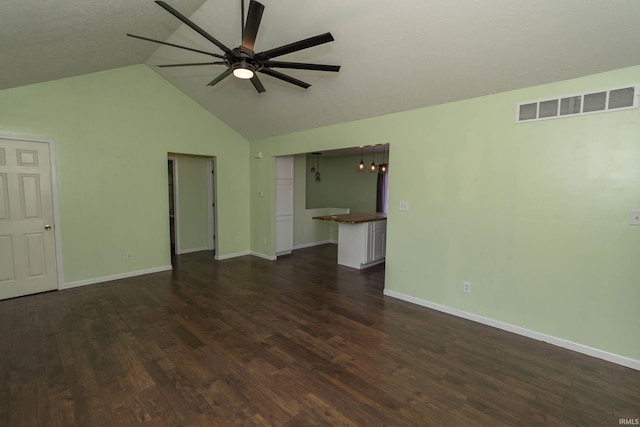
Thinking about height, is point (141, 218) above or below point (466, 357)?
above

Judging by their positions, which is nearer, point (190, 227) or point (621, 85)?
point (621, 85)

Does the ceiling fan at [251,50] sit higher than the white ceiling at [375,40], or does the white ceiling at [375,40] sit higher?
the white ceiling at [375,40]

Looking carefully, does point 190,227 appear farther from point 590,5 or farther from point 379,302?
point 590,5

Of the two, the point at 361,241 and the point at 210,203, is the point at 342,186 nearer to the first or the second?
the point at 361,241

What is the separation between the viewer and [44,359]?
2.53m

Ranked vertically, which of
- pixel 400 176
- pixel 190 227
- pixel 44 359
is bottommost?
pixel 44 359

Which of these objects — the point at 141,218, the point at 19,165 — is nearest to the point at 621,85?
the point at 141,218

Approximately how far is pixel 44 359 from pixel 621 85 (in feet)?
17.9

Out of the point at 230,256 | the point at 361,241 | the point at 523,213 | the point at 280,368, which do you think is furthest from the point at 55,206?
the point at 523,213

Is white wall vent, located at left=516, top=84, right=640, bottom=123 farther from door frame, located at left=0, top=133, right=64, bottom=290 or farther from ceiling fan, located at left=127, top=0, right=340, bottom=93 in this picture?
door frame, located at left=0, top=133, right=64, bottom=290

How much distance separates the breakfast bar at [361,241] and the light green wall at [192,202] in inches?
118

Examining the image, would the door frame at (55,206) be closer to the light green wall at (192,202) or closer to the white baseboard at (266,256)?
the light green wall at (192,202)

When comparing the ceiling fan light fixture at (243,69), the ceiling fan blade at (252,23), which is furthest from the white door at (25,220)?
the ceiling fan blade at (252,23)

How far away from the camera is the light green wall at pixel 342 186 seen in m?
8.00
